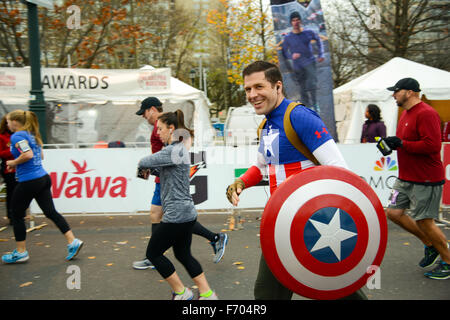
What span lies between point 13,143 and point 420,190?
15.4 feet

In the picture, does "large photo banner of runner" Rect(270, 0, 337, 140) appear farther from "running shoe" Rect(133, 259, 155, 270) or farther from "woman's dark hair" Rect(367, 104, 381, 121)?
"running shoe" Rect(133, 259, 155, 270)

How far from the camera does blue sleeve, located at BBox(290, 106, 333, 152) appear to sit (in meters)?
2.17

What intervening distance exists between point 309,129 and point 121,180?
4866 mm

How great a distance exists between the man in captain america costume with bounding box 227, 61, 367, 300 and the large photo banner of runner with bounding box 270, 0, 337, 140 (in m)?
4.85

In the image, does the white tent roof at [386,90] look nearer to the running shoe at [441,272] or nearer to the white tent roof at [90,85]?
the white tent roof at [90,85]

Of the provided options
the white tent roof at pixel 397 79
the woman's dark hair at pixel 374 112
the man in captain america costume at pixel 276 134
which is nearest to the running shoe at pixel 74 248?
the man in captain america costume at pixel 276 134

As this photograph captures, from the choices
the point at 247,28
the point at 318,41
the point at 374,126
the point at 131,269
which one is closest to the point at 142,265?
the point at 131,269

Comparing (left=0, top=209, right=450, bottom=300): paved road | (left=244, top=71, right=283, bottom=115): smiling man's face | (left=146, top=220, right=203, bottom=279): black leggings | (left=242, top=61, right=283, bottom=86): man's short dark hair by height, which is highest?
(left=242, top=61, right=283, bottom=86): man's short dark hair

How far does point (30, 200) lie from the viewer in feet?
15.5

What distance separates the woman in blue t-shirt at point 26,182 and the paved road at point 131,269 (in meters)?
0.24

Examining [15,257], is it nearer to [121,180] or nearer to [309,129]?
[121,180]

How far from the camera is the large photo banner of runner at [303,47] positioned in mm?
7027

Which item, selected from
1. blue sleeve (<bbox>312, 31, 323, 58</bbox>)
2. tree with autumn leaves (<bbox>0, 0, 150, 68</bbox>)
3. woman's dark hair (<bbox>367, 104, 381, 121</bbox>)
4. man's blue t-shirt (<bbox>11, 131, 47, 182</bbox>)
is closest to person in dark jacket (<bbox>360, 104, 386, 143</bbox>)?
woman's dark hair (<bbox>367, 104, 381, 121</bbox>)
